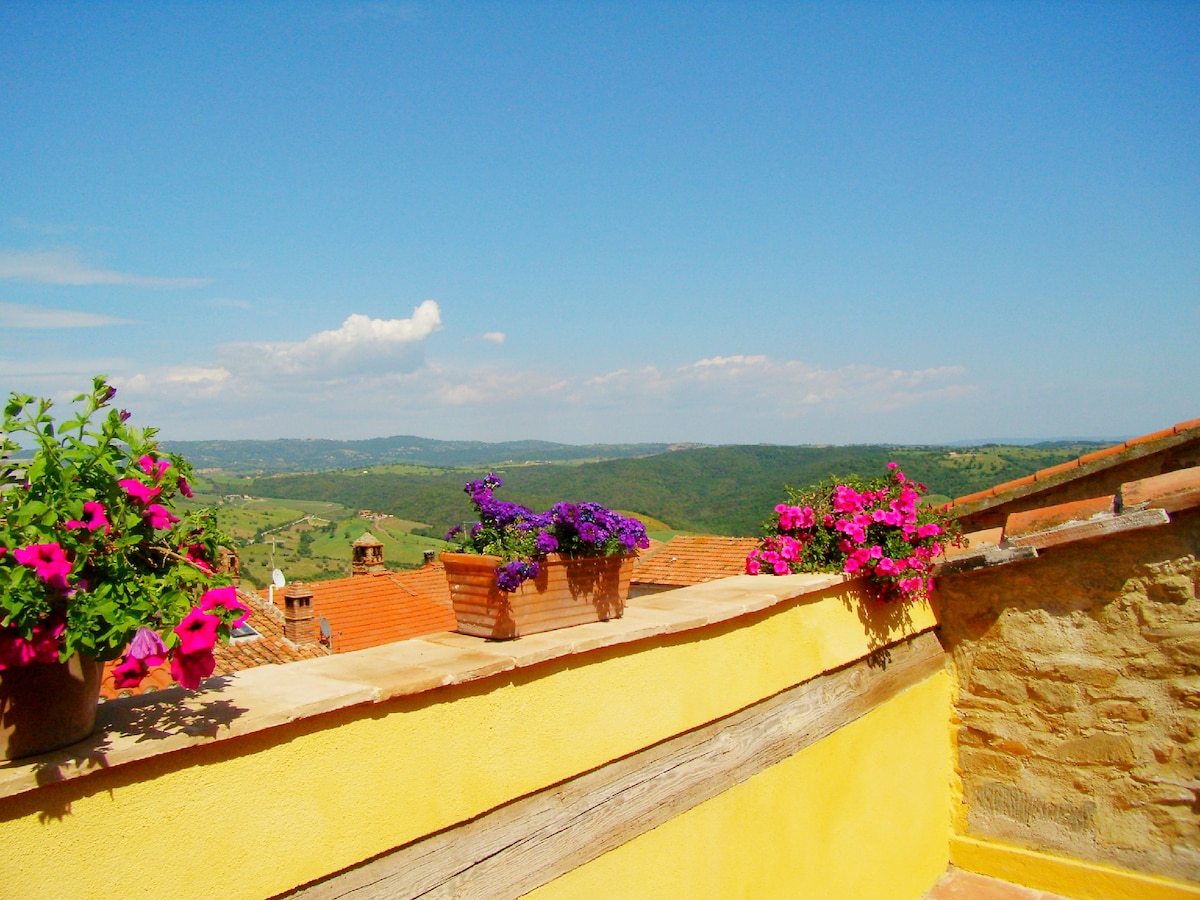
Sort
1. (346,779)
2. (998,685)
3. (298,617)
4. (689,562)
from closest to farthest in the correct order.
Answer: (346,779), (998,685), (689,562), (298,617)

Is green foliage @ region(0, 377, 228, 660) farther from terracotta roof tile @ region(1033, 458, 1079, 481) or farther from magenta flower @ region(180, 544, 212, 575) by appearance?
terracotta roof tile @ region(1033, 458, 1079, 481)

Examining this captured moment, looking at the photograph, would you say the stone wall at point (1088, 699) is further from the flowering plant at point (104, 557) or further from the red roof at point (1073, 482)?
the flowering plant at point (104, 557)

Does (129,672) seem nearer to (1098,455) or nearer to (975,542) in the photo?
(975,542)

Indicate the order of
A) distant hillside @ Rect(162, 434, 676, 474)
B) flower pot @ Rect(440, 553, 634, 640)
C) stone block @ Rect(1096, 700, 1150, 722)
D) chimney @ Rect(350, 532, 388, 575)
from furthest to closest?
1. distant hillside @ Rect(162, 434, 676, 474)
2. chimney @ Rect(350, 532, 388, 575)
3. stone block @ Rect(1096, 700, 1150, 722)
4. flower pot @ Rect(440, 553, 634, 640)

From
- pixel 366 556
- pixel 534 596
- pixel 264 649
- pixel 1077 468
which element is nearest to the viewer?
pixel 534 596

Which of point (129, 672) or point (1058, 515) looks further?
point (1058, 515)

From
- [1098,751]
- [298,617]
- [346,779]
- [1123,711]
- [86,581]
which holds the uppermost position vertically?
[86,581]

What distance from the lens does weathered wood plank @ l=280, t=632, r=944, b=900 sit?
1834mm

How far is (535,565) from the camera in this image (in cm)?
236

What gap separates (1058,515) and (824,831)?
181 cm

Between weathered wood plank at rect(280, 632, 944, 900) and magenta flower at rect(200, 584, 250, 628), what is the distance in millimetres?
640

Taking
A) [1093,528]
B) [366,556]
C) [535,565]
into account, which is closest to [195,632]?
[535,565]

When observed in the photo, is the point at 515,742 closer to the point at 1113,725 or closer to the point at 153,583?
the point at 153,583

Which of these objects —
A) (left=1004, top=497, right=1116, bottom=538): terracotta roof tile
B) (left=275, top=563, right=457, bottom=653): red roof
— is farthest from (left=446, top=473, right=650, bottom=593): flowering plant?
(left=275, top=563, right=457, bottom=653): red roof
